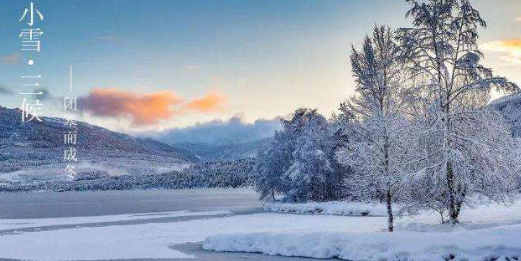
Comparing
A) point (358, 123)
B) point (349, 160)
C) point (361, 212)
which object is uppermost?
point (358, 123)

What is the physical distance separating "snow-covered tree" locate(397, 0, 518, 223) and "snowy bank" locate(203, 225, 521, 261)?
4182 mm

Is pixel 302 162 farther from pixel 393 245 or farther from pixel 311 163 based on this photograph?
pixel 393 245

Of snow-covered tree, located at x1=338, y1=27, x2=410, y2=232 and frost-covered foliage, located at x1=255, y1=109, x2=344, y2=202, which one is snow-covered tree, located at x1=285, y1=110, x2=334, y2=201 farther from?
snow-covered tree, located at x1=338, y1=27, x2=410, y2=232

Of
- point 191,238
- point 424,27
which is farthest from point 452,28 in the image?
point 191,238

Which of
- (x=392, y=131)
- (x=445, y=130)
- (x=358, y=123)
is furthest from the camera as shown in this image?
(x=358, y=123)

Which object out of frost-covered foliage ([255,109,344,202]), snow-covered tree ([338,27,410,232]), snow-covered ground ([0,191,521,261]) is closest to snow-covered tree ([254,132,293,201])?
frost-covered foliage ([255,109,344,202])

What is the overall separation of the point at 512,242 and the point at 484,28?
1188 centimetres

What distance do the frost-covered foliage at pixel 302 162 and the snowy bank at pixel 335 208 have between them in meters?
A: 4.46

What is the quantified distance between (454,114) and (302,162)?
47.3 m

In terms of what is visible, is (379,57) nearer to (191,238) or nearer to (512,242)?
(512,242)

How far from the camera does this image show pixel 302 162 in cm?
7356

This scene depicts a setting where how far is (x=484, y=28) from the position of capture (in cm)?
2684

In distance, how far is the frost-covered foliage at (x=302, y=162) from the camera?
2872 inches

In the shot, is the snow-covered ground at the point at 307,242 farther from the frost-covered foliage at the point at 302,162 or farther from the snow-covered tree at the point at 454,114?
the frost-covered foliage at the point at 302,162
